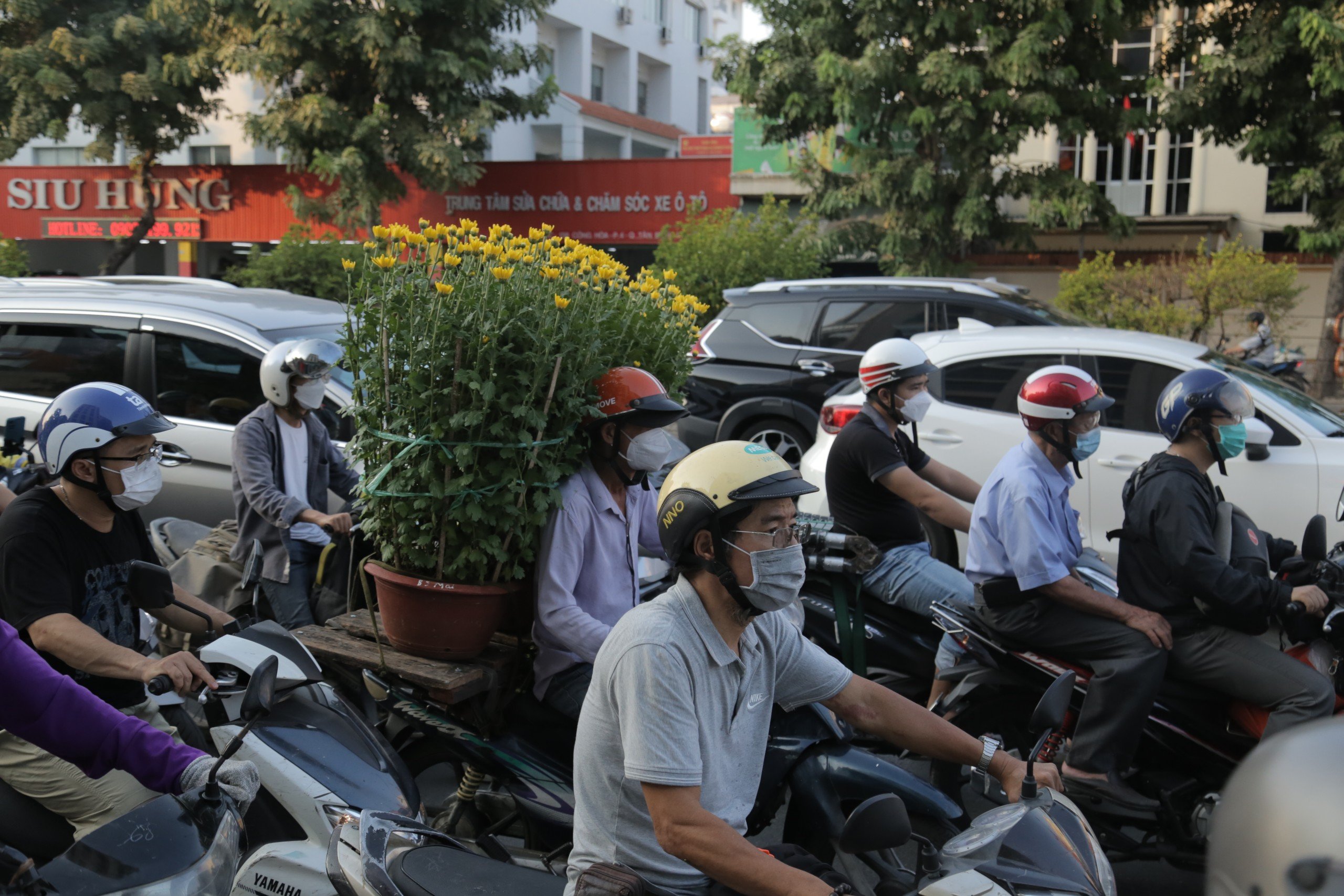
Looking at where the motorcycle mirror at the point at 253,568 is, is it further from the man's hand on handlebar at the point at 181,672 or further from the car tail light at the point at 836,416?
the car tail light at the point at 836,416

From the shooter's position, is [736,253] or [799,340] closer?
[799,340]

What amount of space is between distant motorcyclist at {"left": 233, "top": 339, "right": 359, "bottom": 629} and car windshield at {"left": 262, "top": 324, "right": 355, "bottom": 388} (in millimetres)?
1147

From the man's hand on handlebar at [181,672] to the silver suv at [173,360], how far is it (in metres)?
3.32

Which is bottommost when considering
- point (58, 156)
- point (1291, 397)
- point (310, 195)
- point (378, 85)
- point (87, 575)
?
point (87, 575)

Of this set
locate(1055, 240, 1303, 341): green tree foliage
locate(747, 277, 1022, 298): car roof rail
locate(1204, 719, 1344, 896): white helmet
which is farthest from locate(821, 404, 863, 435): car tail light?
locate(1055, 240, 1303, 341): green tree foliage

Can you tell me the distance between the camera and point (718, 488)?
2477 mm

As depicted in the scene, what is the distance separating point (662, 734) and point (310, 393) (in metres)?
3.40

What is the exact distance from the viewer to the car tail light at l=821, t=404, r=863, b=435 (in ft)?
23.5

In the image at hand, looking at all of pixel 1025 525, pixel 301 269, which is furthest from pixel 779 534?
pixel 301 269

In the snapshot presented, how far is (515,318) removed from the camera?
3.45 meters

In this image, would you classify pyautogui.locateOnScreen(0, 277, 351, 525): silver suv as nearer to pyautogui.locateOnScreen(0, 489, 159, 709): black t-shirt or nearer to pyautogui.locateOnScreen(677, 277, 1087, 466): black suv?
pyautogui.locateOnScreen(0, 489, 159, 709): black t-shirt

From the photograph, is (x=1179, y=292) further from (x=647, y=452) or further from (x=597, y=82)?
(x=597, y=82)

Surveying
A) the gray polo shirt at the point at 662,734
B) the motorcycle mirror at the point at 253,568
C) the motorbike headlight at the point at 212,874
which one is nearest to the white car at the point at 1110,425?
the motorcycle mirror at the point at 253,568

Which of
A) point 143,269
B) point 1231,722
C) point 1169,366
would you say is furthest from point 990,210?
point 143,269
